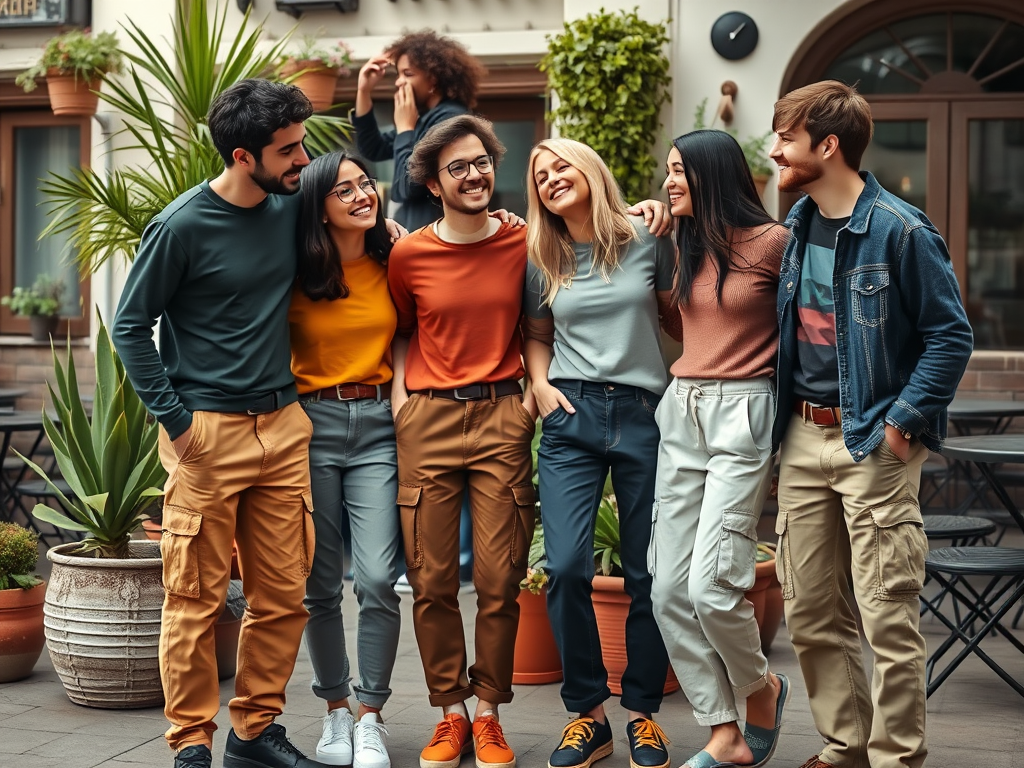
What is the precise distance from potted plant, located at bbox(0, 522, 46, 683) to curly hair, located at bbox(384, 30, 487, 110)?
2607 millimetres

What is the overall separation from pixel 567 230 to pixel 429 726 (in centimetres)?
174

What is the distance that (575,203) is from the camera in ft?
12.6

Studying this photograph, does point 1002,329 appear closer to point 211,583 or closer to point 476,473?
point 476,473

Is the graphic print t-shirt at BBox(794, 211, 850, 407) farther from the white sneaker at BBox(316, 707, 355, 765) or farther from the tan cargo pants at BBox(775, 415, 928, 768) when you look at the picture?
the white sneaker at BBox(316, 707, 355, 765)

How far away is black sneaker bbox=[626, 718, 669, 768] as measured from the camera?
3.78 m

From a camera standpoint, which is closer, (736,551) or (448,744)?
→ (736,551)

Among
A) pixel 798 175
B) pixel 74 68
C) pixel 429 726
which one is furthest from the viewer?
pixel 74 68

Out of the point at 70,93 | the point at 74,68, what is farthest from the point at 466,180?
the point at 70,93

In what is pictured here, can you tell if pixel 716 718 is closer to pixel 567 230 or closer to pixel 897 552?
pixel 897 552

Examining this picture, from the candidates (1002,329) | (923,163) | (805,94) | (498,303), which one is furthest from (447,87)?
(1002,329)

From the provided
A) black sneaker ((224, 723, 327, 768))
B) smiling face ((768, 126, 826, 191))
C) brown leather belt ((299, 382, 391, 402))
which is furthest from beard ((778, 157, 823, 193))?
black sneaker ((224, 723, 327, 768))

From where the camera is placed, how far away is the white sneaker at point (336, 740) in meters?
3.96

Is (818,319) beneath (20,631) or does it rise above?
above

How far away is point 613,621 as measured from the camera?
462cm
